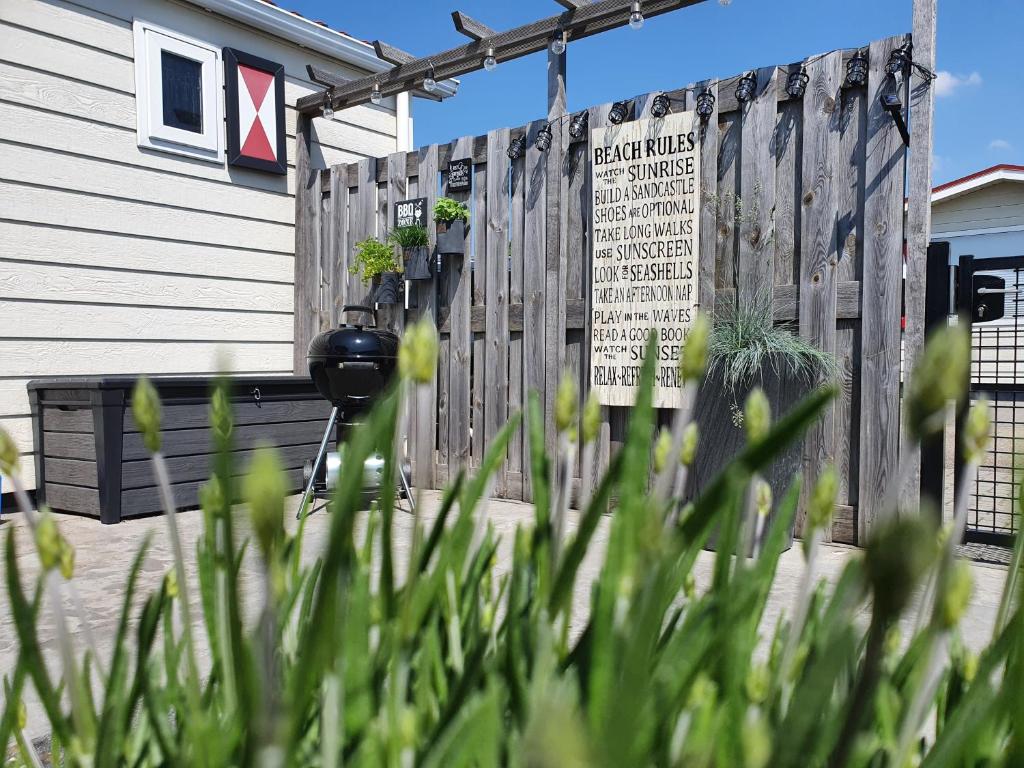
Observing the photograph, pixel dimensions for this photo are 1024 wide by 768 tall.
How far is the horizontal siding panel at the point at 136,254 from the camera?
431 centimetres

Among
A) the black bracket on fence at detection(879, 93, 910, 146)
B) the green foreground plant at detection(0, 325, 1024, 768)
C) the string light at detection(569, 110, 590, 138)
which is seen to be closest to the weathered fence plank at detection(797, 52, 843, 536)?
the black bracket on fence at detection(879, 93, 910, 146)

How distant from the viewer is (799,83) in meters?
3.51

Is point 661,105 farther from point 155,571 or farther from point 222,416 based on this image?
point 222,416

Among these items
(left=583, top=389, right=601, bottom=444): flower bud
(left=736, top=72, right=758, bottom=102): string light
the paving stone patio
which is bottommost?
the paving stone patio

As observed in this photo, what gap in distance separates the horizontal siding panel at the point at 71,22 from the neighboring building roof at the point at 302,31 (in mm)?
538

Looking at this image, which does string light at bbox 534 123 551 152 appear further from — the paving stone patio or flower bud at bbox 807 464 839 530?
flower bud at bbox 807 464 839 530

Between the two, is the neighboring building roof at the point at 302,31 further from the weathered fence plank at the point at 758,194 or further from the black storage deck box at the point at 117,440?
the weathered fence plank at the point at 758,194

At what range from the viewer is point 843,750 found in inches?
8.4

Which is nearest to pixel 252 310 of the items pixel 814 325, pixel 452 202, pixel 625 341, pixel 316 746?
pixel 452 202

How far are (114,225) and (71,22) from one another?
1.12 meters

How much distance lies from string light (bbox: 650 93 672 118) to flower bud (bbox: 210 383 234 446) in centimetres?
397

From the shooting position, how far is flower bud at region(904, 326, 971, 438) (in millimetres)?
200

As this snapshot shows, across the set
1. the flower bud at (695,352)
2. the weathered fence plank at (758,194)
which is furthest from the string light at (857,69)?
the flower bud at (695,352)

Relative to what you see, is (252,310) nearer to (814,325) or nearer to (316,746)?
(814,325)
